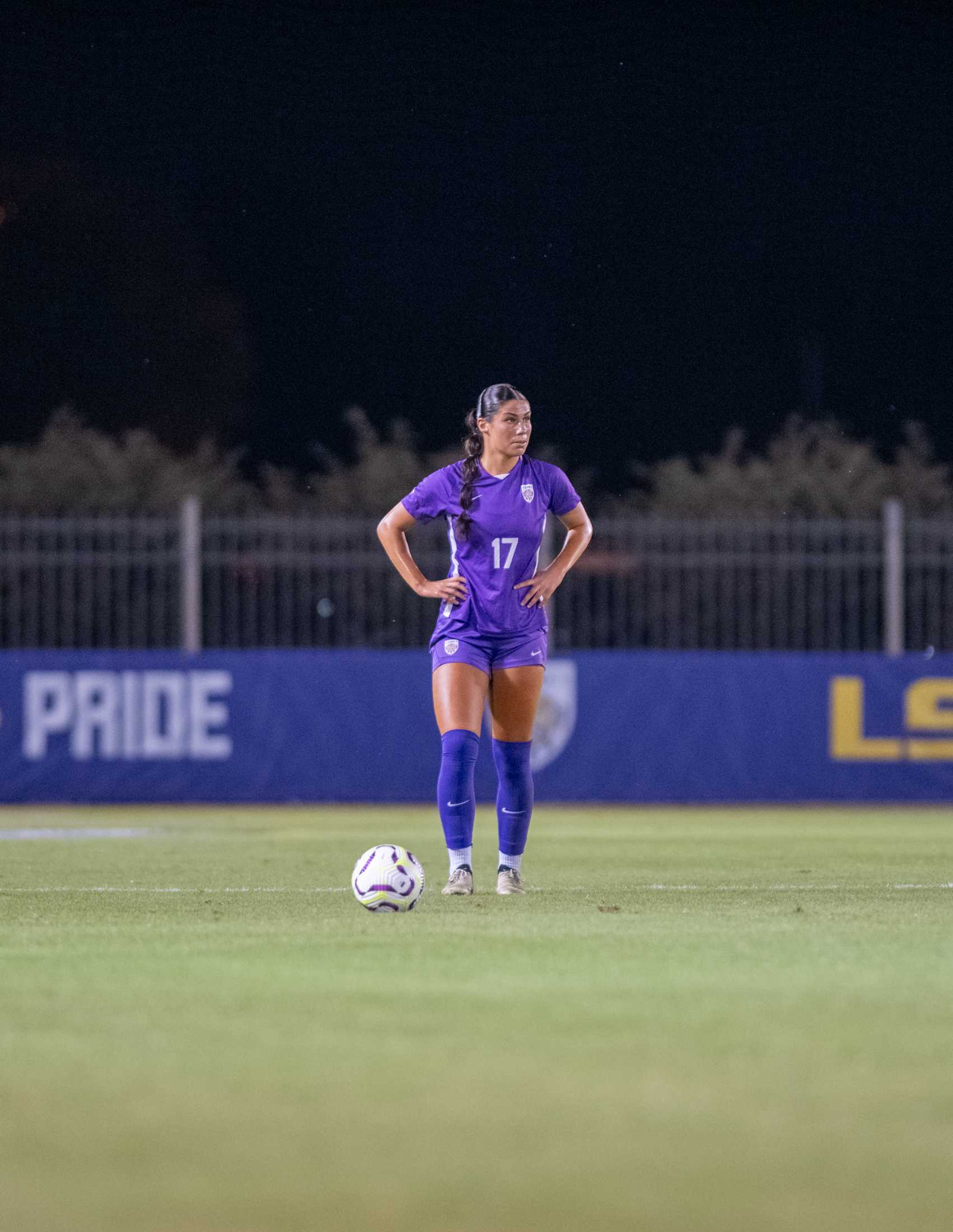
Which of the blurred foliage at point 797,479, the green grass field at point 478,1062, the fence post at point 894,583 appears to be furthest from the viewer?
the blurred foliage at point 797,479

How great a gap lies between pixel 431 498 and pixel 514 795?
118cm

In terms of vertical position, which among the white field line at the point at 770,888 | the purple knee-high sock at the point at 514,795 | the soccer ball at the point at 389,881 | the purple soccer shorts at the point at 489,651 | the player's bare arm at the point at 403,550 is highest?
the player's bare arm at the point at 403,550

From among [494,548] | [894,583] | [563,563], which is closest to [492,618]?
[494,548]

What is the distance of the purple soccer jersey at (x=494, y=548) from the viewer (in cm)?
802

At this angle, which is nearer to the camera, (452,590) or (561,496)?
(452,590)

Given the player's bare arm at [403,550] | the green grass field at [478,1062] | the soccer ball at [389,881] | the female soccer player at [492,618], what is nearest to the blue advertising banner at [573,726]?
the player's bare arm at [403,550]

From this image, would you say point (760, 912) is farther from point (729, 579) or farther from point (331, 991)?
point (729, 579)

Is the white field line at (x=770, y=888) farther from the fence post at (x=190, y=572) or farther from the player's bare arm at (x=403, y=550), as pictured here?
the fence post at (x=190, y=572)

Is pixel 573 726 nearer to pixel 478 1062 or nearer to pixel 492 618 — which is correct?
pixel 492 618

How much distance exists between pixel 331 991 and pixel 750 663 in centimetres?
1243

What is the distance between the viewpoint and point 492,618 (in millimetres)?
8000

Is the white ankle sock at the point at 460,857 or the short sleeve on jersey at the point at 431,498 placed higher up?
the short sleeve on jersey at the point at 431,498

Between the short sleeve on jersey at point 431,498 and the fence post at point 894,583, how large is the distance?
10.3 m

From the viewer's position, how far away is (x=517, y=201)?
29703mm
